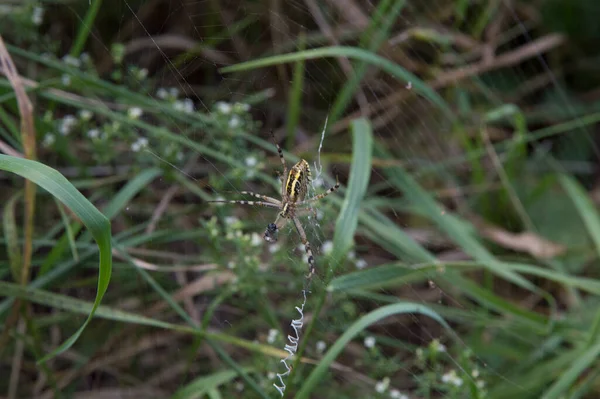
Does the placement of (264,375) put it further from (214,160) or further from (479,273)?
(479,273)

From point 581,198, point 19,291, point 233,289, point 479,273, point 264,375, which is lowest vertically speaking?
point 19,291

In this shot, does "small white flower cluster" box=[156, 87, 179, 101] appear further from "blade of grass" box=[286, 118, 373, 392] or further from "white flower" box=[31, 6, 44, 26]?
"blade of grass" box=[286, 118, 373, 392]

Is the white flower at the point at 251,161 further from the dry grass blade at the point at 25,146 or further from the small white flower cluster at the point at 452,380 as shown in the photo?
the small white flower cluster at the point at 452,380

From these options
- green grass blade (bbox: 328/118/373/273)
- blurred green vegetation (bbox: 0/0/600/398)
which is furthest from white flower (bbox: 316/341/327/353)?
green grass blade (bbox: 328/118/373/273)

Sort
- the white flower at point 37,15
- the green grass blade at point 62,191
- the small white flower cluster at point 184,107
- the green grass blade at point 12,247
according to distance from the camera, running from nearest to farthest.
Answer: the green grass blade at point 62,191
the green grass blade at point 12,247
the small white flower cluster at point 184,107
the white flower at point 37,15

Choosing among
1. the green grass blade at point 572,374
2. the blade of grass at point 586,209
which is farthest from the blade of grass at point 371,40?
the green grass blade at point 572,374

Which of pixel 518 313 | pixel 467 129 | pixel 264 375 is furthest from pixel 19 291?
pixel 467 129
